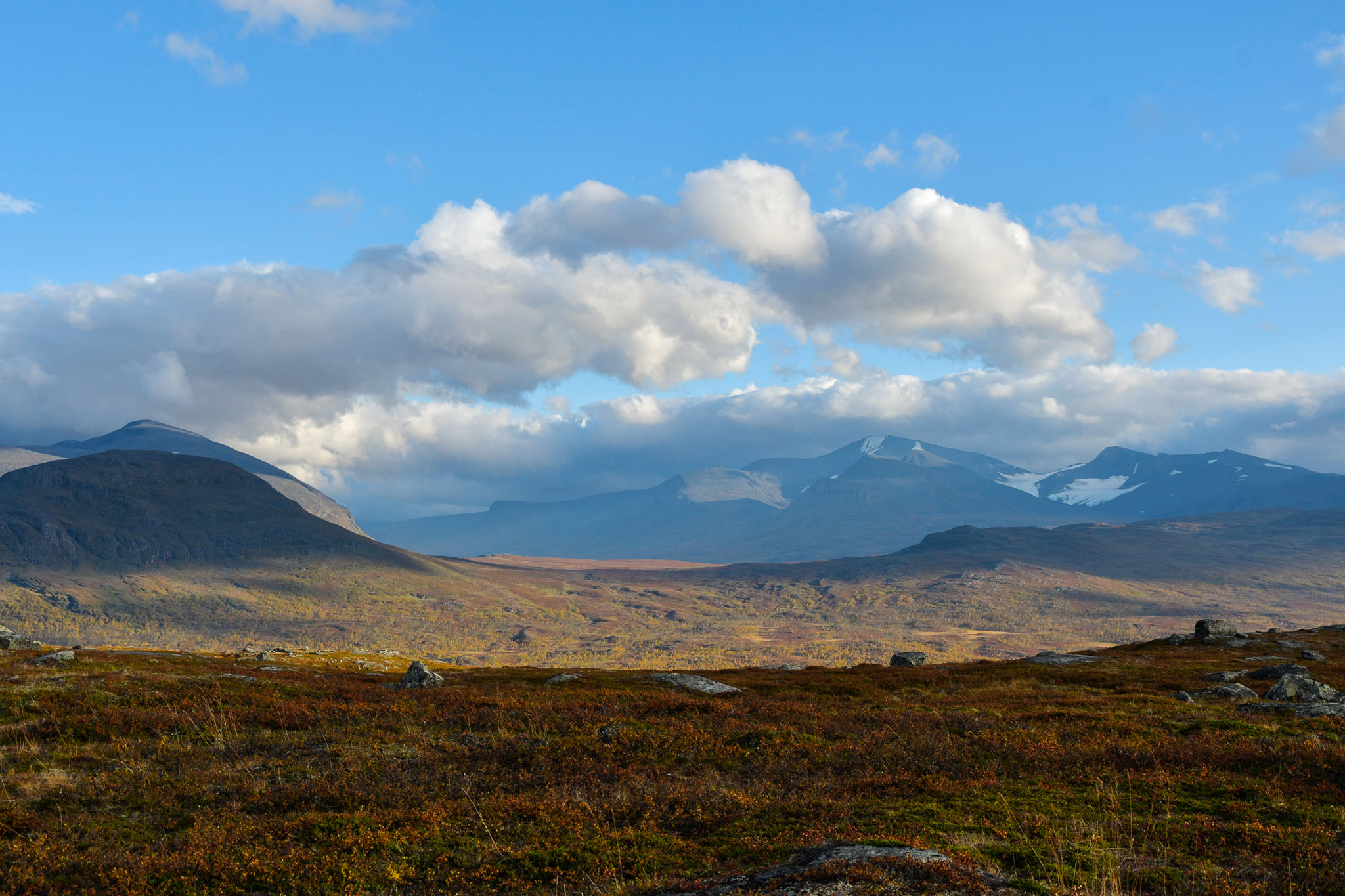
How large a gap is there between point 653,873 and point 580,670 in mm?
51271

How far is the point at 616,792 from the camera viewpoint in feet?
56.5

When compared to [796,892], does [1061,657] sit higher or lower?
lower

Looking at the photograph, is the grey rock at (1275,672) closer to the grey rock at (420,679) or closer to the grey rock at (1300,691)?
the grey rock at (1300,691)

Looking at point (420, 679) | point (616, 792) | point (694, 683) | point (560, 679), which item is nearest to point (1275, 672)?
point (694, 683)

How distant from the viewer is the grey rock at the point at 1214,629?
77938 millimetres

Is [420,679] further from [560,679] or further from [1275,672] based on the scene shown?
[1275,672]

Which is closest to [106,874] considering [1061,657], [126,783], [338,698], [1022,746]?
[126,783]

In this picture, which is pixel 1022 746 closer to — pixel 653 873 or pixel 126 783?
pixel 653 873

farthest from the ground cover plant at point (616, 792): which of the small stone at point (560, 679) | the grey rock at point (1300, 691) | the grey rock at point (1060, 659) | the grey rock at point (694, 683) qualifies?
the grey rock at point (1060, 659)

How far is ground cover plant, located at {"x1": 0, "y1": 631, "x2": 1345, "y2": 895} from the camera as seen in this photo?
12508 mm

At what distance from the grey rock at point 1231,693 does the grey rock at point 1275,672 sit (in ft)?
23.1

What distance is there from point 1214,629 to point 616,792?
86.5m

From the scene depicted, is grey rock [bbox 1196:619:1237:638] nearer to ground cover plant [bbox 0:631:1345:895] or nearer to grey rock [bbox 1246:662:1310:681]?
grey rock [bbox 1246:662:1310:681]

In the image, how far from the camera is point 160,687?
105 feet
